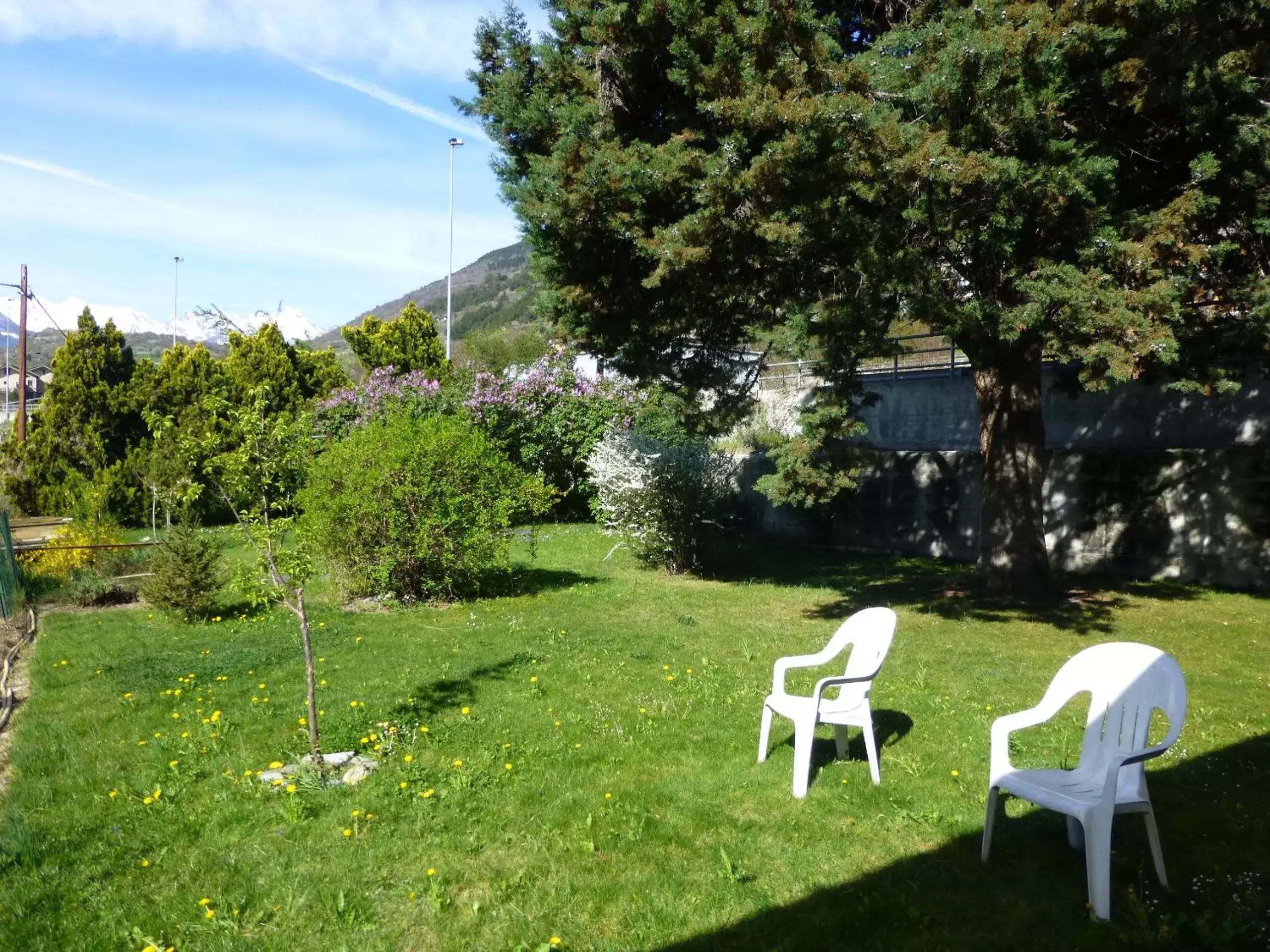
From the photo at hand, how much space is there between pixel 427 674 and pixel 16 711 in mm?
2856

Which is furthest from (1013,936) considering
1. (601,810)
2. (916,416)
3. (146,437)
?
(146,437)

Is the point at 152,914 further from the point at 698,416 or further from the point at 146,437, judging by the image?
the point at 146,437

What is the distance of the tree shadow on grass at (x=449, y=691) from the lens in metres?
6.35

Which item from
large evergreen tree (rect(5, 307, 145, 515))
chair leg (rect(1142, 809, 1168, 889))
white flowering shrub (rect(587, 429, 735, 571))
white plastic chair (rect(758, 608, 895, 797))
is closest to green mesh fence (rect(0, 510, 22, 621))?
white flowering shrub (rect(587, 429, 735, 571))

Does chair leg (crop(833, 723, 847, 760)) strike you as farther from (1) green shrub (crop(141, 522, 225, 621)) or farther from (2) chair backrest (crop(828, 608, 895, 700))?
(1) green shrub (crop(141, 522, 225, 621))

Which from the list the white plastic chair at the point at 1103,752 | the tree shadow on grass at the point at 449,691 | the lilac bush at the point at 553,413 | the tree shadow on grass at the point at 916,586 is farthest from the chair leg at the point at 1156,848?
the lilac bush at the point at 553,413

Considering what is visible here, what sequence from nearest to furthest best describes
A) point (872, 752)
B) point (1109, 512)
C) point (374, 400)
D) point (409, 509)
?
1. point (872, 752)
2. point (409, 509)
3. point (1109, 512)
4. point (374, 400)

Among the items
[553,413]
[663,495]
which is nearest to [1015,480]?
[663,495]

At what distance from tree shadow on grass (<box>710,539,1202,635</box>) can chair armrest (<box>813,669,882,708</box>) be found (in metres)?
5.01

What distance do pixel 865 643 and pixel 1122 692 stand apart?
60.3 inches

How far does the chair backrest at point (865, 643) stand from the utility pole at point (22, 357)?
23.8 meters

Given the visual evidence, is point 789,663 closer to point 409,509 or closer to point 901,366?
point 409,509

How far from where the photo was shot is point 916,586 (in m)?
11.9

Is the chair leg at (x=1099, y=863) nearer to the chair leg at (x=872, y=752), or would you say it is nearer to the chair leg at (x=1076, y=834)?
the chair leg at (x=1076, y=834)
